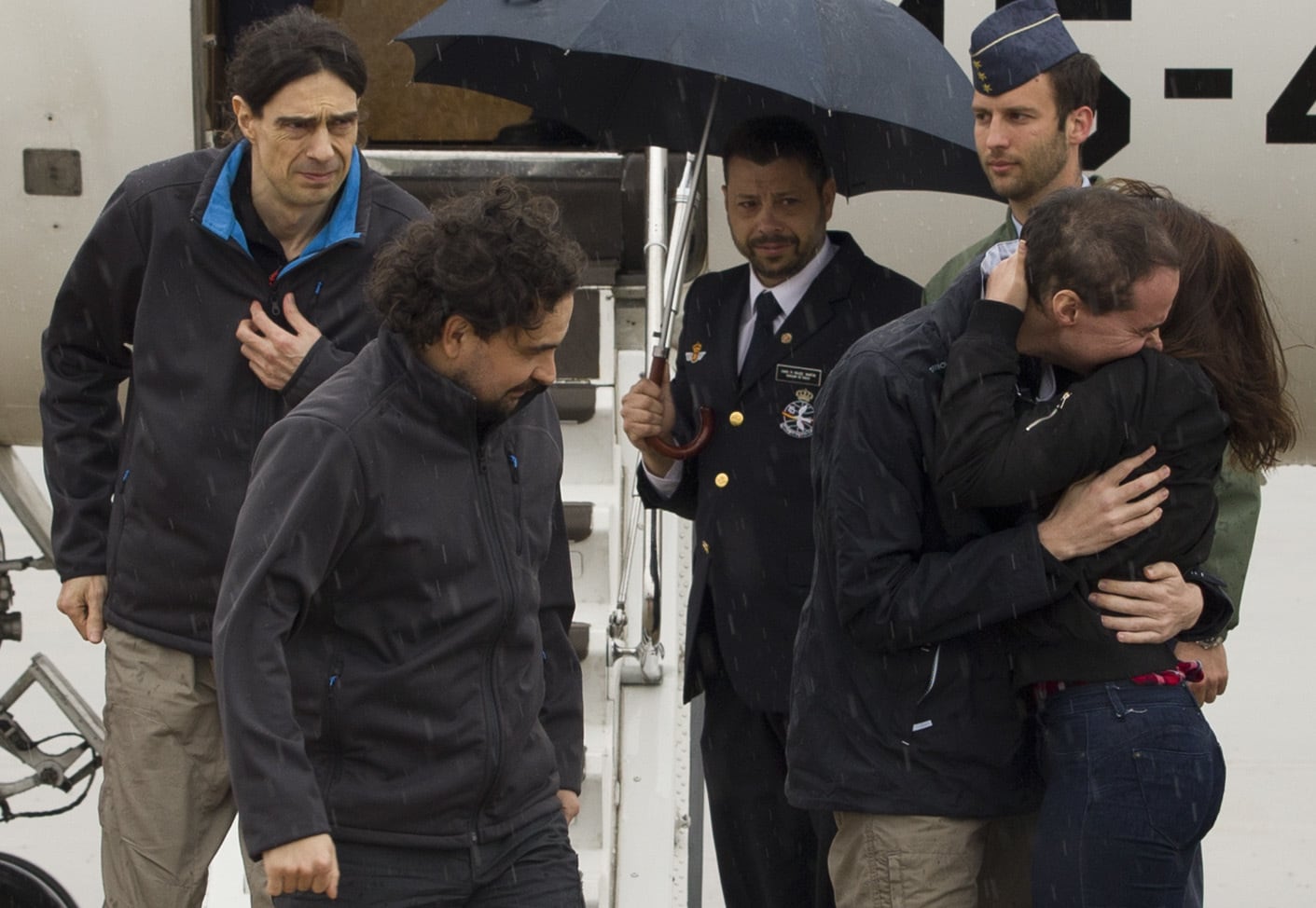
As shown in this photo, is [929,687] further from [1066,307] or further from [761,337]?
[761,337]

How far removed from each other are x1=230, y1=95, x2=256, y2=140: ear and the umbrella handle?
32.8 inches

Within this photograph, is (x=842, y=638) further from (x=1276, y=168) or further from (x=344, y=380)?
(x=1276, y=168)

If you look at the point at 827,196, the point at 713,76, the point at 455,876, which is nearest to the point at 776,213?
the point at 827,196

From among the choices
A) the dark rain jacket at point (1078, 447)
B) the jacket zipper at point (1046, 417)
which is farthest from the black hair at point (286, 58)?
the jacket zipper at point (1046, 417)

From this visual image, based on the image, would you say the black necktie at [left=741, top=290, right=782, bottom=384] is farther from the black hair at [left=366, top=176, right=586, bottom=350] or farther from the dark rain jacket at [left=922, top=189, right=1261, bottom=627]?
the black hair at [left=366, top=176, right=586, bottom=350]

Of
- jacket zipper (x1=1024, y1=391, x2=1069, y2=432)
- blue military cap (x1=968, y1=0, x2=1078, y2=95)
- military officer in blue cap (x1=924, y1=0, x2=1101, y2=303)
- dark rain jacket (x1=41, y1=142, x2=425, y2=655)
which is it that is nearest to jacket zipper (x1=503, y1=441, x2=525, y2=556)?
dark rain jacket (x1=41, y1=142, x2=425, y2=655)

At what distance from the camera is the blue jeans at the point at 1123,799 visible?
224cm

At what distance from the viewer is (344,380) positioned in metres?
2.25

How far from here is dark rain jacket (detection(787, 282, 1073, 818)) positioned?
236 centimetres

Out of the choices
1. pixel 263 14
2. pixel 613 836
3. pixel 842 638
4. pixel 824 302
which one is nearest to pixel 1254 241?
pixel 824 302

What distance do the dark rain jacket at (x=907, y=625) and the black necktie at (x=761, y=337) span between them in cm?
73

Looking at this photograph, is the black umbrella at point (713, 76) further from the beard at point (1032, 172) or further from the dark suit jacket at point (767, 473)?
the beard at point (1032, 172)

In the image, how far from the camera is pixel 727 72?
9.70ft

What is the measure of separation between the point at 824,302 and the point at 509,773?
125 centimetres
